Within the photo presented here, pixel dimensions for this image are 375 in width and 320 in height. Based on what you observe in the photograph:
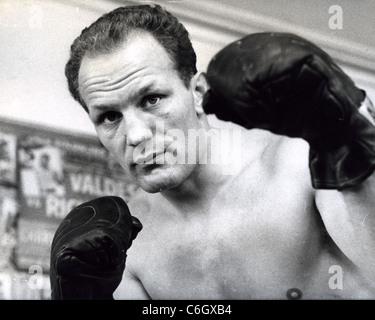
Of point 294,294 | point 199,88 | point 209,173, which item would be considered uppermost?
point 199,88

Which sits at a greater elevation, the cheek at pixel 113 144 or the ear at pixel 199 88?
the ear at pixel 199 88

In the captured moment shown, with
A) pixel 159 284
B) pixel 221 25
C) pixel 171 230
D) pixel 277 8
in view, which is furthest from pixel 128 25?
pixel 159 284

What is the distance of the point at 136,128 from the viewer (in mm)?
2162

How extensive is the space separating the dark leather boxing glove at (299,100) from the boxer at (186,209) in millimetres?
182

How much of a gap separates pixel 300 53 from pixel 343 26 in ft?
2.02

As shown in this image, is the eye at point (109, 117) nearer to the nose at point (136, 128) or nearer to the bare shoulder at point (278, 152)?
the nose at point (136, 128)

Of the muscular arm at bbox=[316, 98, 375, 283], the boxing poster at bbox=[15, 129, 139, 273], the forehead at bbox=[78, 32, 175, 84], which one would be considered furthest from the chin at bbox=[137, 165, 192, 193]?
the muscular arm at bbox=[316, 98, 375, 283]

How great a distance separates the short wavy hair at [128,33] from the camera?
222 cm

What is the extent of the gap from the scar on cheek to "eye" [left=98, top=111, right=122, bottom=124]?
754 mm

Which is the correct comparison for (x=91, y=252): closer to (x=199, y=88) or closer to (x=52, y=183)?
(x=52, y=183)

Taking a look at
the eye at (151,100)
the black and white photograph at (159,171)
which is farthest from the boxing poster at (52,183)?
the eye at (151,100)

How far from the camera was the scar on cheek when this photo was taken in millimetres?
2174

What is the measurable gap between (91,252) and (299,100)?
0.79 metres

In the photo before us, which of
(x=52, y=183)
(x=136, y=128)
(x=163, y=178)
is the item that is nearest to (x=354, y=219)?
(x=163, y=178)
